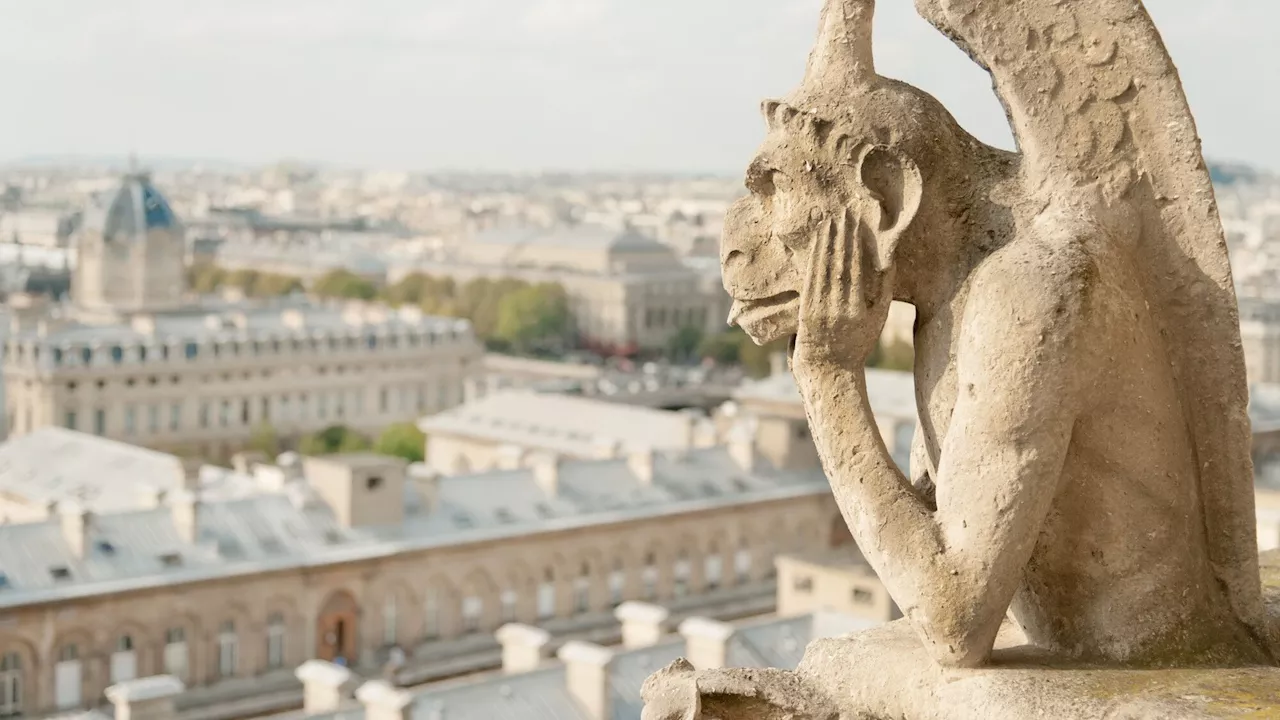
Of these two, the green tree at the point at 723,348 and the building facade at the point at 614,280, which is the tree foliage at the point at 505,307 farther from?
the green tree at the point at 723,348

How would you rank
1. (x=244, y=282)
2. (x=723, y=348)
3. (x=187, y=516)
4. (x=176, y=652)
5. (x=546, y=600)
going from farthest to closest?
(x=244, y=282) < (x=723, y=348) < (x=546, y=600) < (x=187, y=516) < (x=176, y=652)

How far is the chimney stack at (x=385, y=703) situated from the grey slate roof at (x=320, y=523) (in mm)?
13725

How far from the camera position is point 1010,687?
6.12 metres

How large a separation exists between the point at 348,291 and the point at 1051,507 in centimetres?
14499

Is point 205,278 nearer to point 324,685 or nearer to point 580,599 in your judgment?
point 580,599

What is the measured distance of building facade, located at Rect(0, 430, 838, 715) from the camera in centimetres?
4094

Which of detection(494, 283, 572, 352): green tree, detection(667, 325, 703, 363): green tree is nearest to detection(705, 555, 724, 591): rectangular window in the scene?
detection(494, 283, 572, 352): green tree

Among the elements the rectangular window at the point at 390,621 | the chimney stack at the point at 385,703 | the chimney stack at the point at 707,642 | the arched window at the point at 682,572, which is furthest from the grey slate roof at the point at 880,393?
the chimney stack at the point at 385,703

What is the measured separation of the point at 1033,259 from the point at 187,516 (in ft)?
127

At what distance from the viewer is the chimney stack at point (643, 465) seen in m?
52.5

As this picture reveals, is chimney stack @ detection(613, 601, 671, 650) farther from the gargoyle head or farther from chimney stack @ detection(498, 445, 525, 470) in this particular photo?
the gargoyle head

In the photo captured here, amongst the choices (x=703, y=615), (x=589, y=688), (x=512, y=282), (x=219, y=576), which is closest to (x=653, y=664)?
(x=589, y=688)

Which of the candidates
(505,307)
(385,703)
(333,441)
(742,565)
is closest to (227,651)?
(742,565)

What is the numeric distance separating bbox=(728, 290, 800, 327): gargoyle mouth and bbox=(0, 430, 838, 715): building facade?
3528 centimetres
